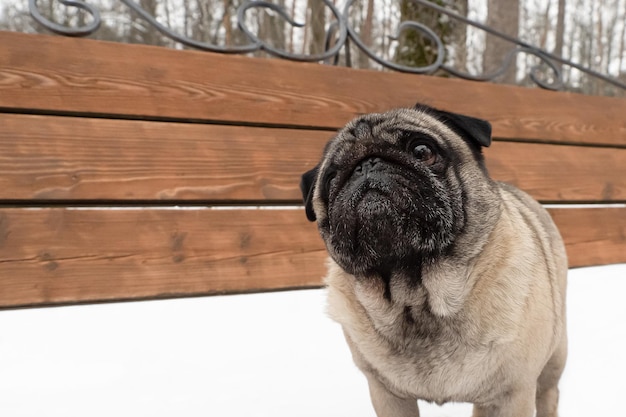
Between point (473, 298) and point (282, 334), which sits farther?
point (282, 334)

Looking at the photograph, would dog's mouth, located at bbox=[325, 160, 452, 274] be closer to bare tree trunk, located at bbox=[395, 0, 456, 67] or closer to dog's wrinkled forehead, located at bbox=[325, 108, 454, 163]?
dog's wrinkled forehead, located at bbox=[325, 108, 454, 163]

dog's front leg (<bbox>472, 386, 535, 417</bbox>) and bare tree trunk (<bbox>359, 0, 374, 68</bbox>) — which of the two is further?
bare tree trunk (<bbox>359, 0, 374, 68</bbox>)

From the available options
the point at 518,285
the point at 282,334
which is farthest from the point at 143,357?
the point at 518,285

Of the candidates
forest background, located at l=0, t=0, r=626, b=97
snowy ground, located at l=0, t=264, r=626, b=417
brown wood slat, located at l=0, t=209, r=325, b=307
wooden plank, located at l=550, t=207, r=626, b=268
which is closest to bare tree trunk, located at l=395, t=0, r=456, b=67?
Result: forest background, located at l=0, t=0, r=626, b=97

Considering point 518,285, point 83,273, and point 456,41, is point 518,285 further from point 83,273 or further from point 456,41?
point 456,41

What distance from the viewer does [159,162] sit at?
2.75 m

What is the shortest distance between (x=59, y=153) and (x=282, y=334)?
123 cm

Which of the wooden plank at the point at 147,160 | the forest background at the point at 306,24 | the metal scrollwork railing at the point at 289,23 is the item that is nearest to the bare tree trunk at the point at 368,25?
the forest background at the point at 306,24

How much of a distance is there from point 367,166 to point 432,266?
1.05ft

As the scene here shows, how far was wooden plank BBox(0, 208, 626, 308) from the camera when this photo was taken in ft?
8.17

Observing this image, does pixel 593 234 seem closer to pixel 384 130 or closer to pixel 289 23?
pixel 289 23

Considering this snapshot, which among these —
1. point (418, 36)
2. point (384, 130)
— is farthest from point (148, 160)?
point (418, 36)

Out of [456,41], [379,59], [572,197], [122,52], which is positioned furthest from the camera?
[456,41]

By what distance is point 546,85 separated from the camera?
372cm
